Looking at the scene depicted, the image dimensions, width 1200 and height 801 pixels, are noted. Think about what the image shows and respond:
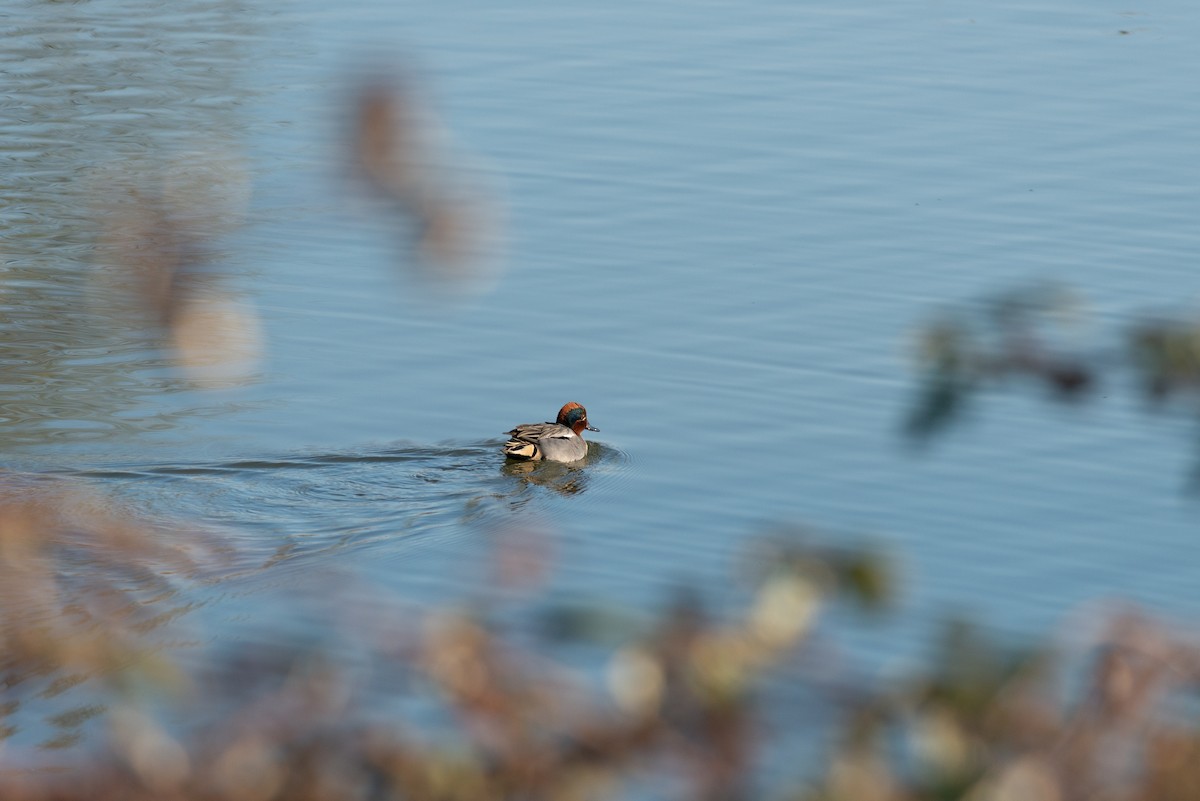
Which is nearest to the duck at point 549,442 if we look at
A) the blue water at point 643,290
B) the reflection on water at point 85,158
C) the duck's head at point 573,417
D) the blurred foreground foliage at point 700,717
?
the duck's head at point 573,417

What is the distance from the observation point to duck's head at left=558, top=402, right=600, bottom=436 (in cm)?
1167

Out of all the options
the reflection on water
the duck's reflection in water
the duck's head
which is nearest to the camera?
the duck's reflection in water

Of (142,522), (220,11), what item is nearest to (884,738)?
(142,522)

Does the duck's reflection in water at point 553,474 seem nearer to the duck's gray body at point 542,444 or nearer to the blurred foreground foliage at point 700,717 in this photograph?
the duck's gray body at point 542,444

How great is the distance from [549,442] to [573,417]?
493 mm

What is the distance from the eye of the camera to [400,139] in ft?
10.2

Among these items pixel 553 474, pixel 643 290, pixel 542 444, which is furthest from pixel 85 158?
pixel 542 444

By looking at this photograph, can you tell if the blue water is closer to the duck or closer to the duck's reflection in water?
the duck's reflection in water

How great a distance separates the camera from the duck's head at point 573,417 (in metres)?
11.7

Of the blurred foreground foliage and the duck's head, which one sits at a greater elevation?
the blurred foreground foliage

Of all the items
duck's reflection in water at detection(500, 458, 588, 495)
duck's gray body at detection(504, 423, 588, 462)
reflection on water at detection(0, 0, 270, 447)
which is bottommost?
duck's reflection in water at detection(500, 458, 588, 495)

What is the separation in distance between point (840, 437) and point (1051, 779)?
8.55 meters

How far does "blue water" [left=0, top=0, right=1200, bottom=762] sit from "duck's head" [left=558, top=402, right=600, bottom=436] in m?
0.32

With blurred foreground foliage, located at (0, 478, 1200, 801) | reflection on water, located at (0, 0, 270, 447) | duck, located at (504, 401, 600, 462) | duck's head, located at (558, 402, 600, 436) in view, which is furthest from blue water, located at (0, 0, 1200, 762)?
blurred foreground foliage, located at (0, 478, 1200, 801)
